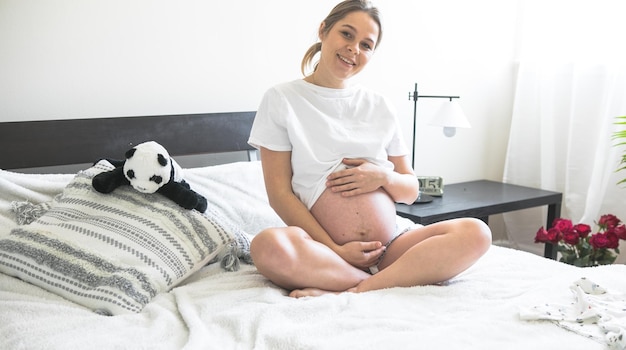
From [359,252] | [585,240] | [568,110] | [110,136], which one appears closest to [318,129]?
[359,252]

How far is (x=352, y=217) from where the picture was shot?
1498mm

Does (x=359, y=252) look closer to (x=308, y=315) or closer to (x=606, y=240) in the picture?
(x=308, y=315)

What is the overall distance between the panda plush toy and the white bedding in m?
0.20

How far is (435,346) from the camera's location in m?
1.00

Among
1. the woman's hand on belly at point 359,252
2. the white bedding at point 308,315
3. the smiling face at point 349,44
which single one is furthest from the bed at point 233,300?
the smiling face at point 349,44

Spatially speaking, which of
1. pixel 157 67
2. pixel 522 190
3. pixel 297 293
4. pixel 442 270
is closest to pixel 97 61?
pixel 157 67

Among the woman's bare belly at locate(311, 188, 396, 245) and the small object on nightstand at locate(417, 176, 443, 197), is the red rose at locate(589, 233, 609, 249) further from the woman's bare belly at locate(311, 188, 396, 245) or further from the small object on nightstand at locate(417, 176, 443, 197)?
the woman's bare belly at locate(311, 188, 396, 245)

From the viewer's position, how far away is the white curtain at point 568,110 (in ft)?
8.36

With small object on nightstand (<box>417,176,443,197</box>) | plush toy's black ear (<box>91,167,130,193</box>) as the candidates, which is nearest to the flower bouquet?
small object on nightstand (<box>417,176,443,197</box>)

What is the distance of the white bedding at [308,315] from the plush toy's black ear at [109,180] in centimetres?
21

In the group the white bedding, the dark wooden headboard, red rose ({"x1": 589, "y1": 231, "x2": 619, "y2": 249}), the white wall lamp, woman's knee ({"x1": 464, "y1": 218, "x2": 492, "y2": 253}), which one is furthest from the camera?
the white wall lamp

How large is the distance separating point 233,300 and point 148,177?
1.28 ft

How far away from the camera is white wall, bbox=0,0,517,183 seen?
181cm

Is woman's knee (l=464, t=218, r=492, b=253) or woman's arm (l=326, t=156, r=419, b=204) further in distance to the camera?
woman's arm (l=326, t=156, r=419, b=204)
